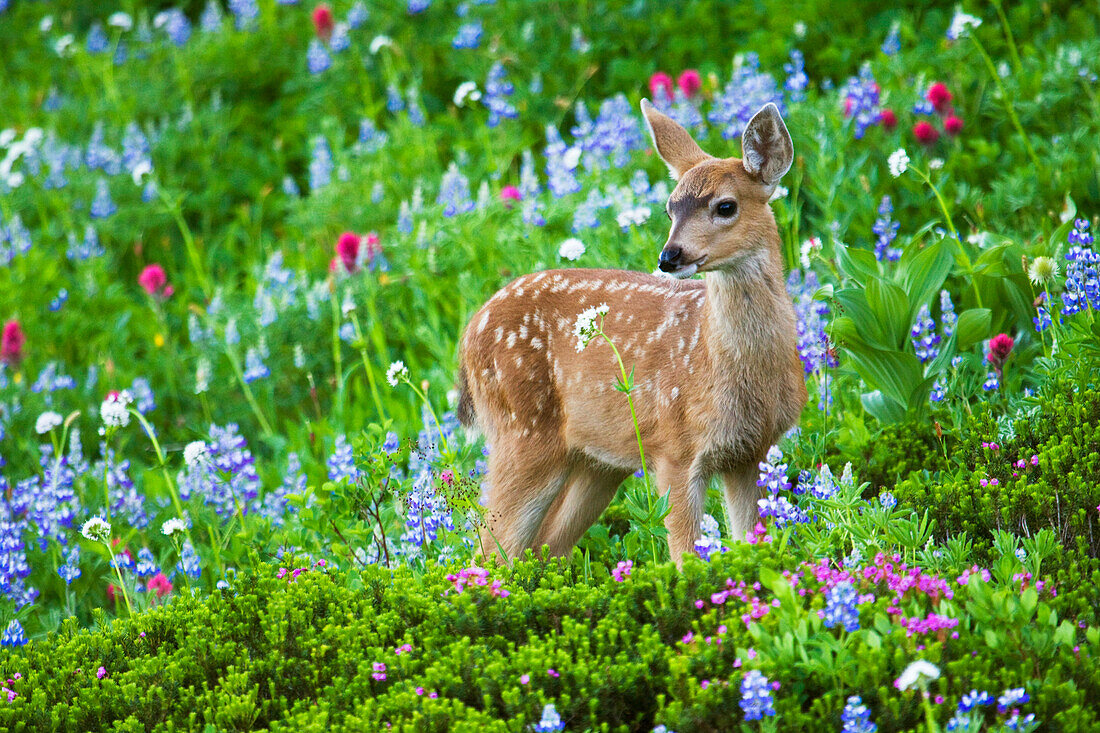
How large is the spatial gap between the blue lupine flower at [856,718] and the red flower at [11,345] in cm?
656

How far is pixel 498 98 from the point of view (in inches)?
346

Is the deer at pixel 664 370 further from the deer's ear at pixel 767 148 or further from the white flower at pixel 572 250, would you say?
the white flower at pixel 572 250

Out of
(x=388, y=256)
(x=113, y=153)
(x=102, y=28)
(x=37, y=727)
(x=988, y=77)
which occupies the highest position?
(x=102, y=28)

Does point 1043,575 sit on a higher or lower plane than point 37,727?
higher

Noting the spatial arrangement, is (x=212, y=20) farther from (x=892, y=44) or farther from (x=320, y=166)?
(x=892, y=44)

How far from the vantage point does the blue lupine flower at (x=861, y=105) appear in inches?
289

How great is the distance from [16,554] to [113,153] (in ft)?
20.4

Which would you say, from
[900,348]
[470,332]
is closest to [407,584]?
[470,332]

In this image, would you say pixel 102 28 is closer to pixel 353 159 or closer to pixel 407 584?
Answer: pixel 353 159

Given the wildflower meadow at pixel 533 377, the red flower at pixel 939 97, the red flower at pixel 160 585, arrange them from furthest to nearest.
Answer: the red flower at pixel 939 97, the red flower at pixel 160 585, the wildflower meadow at pixel 533 377

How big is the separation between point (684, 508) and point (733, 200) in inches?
46.1

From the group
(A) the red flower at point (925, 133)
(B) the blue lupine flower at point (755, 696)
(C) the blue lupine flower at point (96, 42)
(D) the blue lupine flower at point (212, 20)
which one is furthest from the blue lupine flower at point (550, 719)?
(C) the blue lupine flower at point (96, 42)

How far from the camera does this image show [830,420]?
5711 millimetres

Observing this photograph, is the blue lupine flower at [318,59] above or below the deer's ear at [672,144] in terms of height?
above
